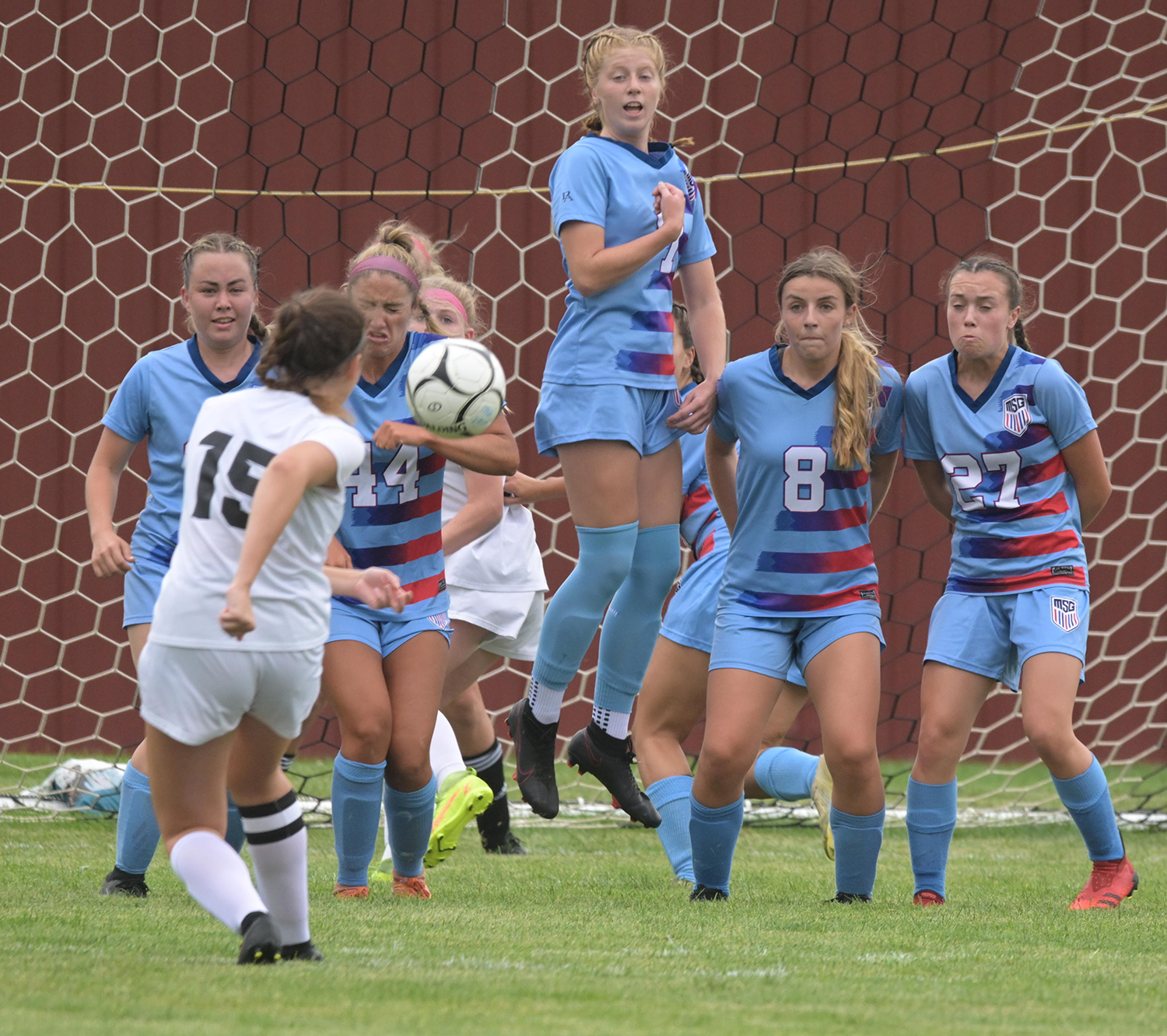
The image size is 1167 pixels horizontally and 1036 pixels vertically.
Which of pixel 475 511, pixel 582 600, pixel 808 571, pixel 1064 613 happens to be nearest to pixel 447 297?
pixel 475 511

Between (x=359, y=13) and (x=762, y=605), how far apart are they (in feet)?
15.8

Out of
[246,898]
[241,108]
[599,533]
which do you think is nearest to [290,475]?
[246,898]

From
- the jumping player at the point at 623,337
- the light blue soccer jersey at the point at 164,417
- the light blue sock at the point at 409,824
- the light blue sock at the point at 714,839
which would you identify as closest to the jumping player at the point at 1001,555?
the light blue sock at the point at 714,839

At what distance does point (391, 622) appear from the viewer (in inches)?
150

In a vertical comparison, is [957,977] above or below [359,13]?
below

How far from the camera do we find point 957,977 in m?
2.81

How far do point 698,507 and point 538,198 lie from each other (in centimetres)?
304

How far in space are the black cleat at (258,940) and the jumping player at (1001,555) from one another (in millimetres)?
1922

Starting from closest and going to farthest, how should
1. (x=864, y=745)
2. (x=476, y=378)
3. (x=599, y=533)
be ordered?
1. (x=476, y=378)
2. (x=864, y=745)
3. (x=599, y=533)

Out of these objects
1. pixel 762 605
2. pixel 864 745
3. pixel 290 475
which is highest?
pixel 290 475

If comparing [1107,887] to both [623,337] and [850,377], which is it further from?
[623,337]

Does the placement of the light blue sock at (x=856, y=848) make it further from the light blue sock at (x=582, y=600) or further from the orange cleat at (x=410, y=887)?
the orange cleat at (x=410, y=887)

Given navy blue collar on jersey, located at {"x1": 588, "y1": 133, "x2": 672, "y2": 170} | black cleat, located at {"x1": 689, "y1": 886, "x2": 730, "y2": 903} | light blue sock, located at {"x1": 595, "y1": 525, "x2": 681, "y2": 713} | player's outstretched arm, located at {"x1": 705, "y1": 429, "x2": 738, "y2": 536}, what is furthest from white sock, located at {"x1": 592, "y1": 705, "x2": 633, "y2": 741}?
navy blue collar on jersey, located at {"x1": 588, "y1": 133, "x2": 672, "y2": 170}

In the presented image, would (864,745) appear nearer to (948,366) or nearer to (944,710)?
(944,710)
